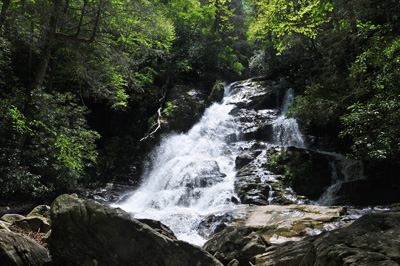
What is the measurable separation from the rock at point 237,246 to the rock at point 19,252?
2.78 meters

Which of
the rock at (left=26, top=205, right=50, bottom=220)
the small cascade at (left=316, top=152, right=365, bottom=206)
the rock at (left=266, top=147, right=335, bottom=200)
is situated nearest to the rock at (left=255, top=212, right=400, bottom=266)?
the rock at (left=26, top=205, right=50, bottom=220)

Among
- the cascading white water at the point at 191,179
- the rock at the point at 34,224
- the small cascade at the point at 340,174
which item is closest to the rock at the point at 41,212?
the rock at the point at 34,224

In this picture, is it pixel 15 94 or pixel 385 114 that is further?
pixel 15 94

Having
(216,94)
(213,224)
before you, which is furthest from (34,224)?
(216,94)

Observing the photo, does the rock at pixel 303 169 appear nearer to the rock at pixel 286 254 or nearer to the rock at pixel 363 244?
the rock at pixel 286 254

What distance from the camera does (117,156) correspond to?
1560cm

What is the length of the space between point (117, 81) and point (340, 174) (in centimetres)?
1075

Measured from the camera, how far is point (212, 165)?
12461 millimetres

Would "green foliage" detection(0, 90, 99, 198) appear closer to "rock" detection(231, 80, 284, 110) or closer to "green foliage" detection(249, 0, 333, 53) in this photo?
"green foliage" detection(249, 0, 333, 53)

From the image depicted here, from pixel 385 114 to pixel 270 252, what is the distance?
4.25 metres

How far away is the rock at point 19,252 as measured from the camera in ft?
10.9

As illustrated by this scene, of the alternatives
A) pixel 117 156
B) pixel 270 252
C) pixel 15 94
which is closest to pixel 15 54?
pixel 15 94

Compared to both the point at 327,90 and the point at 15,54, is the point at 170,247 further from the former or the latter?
the point at 15,54

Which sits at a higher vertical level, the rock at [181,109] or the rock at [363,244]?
the rock at [181,109]
